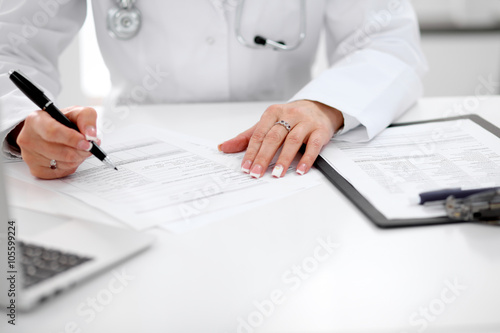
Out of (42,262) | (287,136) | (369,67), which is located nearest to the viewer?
(42,262)

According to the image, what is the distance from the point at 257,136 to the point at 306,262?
31 centimetres

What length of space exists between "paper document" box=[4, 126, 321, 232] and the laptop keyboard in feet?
0.35

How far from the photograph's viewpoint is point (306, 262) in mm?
527

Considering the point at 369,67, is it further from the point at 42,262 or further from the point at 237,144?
the point at 42,262

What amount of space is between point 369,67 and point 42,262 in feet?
2.42

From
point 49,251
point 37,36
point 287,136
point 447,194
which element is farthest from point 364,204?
point 37,36

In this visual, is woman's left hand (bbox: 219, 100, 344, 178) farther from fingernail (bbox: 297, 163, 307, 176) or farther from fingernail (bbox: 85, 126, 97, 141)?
fingernail (bbox: 85, 126, 97, 141)

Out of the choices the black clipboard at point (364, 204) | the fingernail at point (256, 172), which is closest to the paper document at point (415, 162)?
the black clipboard at point (364, 204)

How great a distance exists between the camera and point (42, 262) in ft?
1.58

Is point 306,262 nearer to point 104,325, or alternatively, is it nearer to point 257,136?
point 104,325

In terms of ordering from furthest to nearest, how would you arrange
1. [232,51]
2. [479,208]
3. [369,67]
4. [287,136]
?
[232,51] → [369,67] → [287,136] → [479,208]

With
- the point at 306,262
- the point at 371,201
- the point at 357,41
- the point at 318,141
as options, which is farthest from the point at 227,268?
the point at 357,41

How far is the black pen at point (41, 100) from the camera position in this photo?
27.2 inches

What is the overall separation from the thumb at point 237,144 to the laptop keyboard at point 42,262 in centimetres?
36
